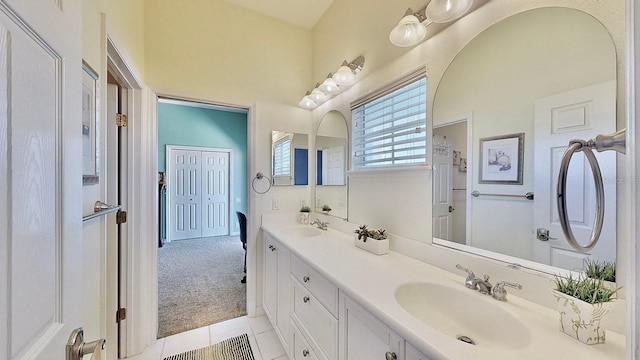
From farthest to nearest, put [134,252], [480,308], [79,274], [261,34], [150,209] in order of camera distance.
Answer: [261,34]
[150,209]
[134,252]
[480,308]
[79,274]

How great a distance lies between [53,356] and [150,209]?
1633mm

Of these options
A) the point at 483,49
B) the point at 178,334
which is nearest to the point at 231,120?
the point at 178,334

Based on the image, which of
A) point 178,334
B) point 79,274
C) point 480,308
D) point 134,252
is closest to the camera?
point 79,274

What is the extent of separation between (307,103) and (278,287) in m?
1.75

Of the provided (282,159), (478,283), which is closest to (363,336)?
(478,283)

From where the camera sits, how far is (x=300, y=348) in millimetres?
1483

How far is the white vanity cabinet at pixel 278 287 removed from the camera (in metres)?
1.70

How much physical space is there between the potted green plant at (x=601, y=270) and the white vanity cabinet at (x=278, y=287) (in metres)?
1.45

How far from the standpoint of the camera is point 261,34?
7.86 feet

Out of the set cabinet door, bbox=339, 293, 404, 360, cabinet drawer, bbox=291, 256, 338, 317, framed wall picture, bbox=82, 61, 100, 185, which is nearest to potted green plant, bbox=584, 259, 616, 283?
cabinet door, bbox=339, 293, 404, 360

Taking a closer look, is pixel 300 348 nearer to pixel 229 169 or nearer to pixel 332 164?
pixel 332 164

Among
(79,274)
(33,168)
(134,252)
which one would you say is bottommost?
(134,252)

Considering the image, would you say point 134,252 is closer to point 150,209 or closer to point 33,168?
point 150,209

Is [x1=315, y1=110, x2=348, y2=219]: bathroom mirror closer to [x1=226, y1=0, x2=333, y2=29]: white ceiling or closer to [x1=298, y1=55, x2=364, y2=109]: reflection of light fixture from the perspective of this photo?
[x1=298, y1=55, x2=364, y2=109]: reflection of light fixture
